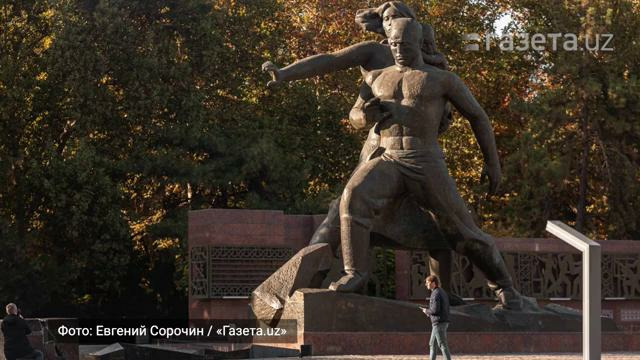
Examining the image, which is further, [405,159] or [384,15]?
[384,15]

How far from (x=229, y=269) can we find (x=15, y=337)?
6887mm

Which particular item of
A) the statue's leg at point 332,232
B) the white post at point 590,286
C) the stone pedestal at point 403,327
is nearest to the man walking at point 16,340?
the stone pedestal at point 403,327

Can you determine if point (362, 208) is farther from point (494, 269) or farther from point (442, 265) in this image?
point (494, 269)

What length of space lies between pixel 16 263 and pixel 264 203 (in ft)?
14.9

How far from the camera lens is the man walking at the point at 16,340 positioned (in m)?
12.3

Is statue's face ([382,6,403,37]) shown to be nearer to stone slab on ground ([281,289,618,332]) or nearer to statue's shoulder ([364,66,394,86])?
statue's shoulder ([364,66,394,86])

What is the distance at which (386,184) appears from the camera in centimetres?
1376

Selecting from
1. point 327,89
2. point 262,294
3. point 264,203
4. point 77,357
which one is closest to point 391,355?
point 262,294

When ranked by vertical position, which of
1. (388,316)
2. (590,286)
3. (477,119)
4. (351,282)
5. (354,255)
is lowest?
(388,316)

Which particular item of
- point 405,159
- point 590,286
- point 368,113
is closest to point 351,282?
point 405,159

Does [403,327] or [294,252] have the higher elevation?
[294,252]

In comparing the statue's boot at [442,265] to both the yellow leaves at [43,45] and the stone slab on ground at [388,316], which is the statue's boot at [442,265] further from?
the yellow leaves at [43,45]

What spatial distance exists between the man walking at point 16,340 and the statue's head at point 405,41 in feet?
14.6

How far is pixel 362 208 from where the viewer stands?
44.8 feet
